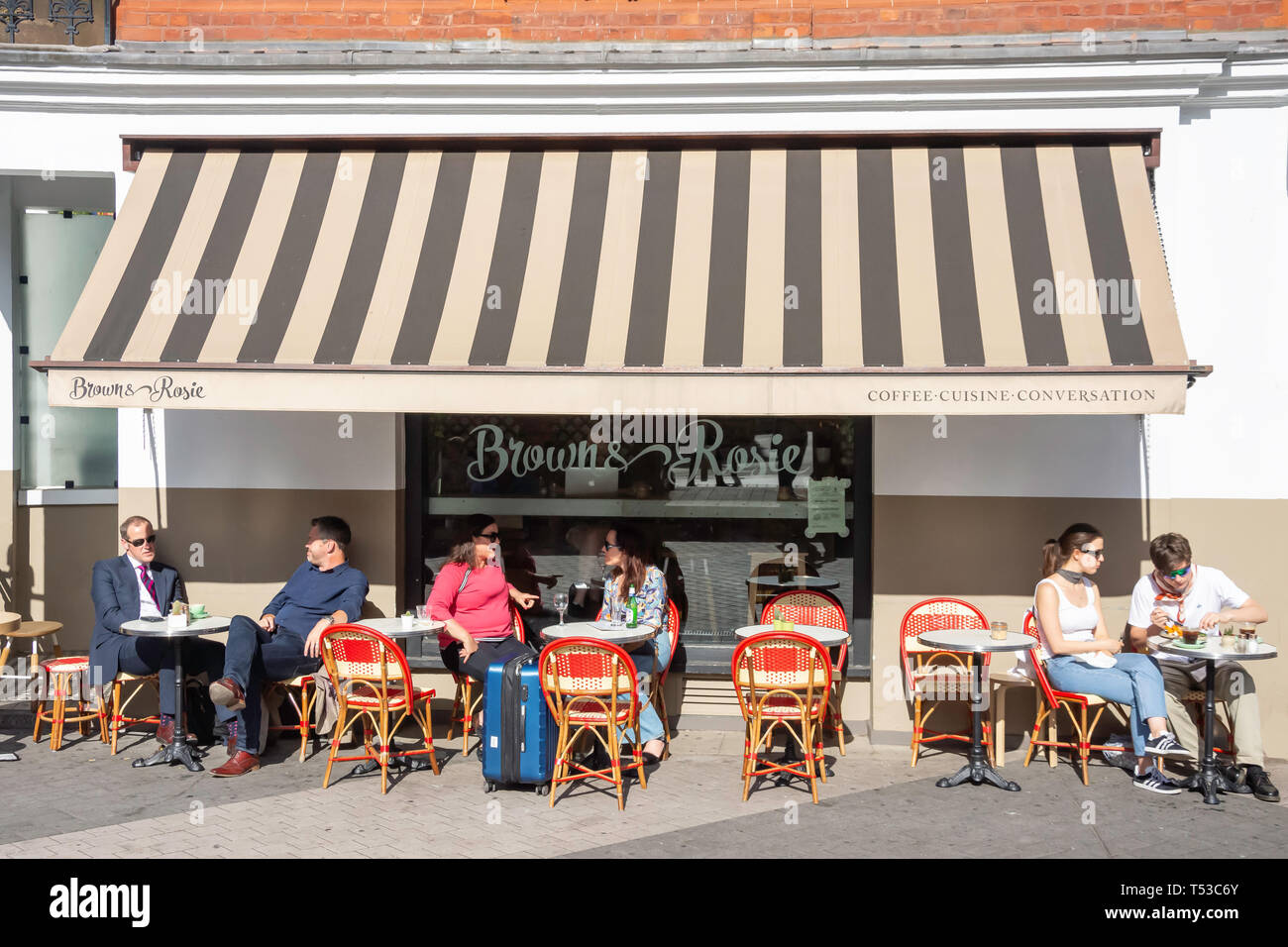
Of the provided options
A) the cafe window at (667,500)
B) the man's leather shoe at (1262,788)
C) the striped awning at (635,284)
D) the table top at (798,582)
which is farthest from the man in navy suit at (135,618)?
the man's leather shoe at (1262,788)

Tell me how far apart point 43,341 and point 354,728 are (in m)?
4.71

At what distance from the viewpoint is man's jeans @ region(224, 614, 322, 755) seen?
770 cm

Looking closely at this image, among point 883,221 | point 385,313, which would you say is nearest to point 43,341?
point 385,313

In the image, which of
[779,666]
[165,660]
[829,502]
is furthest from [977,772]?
[165,660]

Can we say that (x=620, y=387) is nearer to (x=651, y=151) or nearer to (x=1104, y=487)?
(x=651, y=151)

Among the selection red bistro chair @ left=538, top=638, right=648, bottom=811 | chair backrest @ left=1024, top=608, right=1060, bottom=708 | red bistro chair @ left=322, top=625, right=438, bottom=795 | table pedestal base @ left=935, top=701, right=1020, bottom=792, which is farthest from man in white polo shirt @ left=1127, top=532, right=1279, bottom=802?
red bistro chair @ left=322, top=625, right=438, bottom=795

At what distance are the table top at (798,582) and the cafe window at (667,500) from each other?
0.02m

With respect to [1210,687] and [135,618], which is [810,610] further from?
[135,618]

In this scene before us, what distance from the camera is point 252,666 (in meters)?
7.74

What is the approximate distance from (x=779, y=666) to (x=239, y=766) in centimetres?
360

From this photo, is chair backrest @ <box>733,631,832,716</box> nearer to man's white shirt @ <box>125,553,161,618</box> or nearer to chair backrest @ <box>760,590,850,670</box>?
chair backrest @ <box>760,590,850,670</box>

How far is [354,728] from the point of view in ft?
28.2

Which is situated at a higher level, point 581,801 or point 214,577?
point 214,577

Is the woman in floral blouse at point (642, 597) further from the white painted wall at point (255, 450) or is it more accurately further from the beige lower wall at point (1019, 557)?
the white painted wall at point (255, 450)
